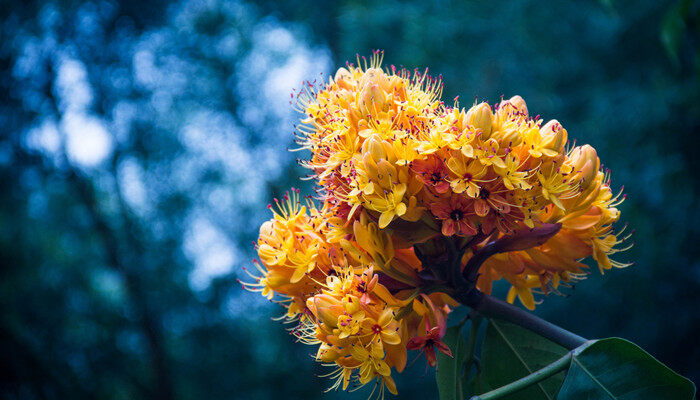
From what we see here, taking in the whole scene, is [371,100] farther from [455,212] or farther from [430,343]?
[430,343]

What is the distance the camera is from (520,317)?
715 mm

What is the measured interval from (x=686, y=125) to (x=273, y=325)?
2.53 metres

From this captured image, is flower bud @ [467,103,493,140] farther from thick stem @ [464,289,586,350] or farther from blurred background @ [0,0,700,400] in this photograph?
blurred background @ [0,0,700,400]

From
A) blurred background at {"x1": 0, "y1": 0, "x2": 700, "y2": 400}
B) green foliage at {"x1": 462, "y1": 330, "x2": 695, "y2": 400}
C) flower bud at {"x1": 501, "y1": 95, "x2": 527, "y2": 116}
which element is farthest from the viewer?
blurred background at {"x1": 0, "y1": 0, "x2": 700, "y2": 400}

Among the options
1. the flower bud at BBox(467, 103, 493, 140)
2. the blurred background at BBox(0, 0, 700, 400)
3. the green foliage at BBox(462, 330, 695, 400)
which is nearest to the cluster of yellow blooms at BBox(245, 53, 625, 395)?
the flower bud at BBox(467, 103, 493, 140)

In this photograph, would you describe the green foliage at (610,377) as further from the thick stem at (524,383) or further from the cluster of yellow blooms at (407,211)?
the cluster of yellow blooms at (407,211)

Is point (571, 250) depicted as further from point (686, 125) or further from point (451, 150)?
point (686, 125)

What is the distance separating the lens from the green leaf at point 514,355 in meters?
0.79

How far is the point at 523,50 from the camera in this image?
291 centimetres

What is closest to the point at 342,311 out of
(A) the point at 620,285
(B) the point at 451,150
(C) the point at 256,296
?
(B) the point at 451,150

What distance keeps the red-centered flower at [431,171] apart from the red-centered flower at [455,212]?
0.02 metres

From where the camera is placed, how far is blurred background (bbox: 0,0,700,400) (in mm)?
2932

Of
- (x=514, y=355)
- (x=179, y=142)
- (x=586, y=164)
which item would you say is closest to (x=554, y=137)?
(x=586, y=164)

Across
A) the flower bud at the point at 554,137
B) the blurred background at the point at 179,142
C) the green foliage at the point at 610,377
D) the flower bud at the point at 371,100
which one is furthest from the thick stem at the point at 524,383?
the blurred background at the point at 179,142
